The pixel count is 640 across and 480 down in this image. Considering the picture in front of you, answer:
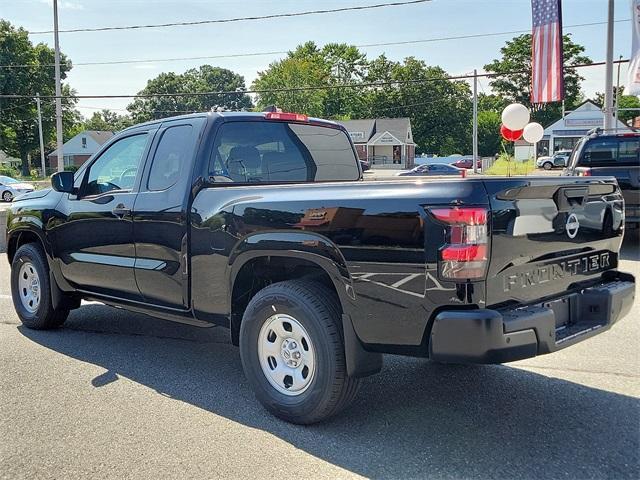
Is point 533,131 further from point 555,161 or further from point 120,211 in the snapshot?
point 555,161

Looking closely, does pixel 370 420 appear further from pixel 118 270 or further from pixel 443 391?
pixel 118 270

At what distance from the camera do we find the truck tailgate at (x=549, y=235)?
307 cm

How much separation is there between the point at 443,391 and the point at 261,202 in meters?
1.85

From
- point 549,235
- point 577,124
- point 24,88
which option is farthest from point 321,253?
A: point 24,88

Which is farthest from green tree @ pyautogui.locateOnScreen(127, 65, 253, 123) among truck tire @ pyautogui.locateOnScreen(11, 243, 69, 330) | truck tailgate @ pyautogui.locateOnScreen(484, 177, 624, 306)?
truck tailgate @ pyautogui.locateOnScreen(484, 177, 624, 306)

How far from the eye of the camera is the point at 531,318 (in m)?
3.08

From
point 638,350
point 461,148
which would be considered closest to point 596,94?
point 461,148

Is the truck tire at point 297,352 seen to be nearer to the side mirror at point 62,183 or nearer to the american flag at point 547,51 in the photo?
the side mirror at point 62,183

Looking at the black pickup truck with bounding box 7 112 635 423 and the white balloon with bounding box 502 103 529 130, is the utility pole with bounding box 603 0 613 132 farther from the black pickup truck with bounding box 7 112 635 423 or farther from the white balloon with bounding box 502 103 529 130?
the black pickup truck with bounding box 7 112 635 423

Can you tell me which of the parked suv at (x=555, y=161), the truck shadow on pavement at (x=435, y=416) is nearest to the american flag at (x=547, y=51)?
the truck shadow on pavement at (x=435, y=416)

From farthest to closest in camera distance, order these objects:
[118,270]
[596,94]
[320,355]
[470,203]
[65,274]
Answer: [596,94]
[65,274]
[118,270]
[320,355]
[470,203]

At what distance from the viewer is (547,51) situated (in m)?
18.3

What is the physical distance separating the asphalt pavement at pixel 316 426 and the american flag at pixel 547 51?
14786 mm

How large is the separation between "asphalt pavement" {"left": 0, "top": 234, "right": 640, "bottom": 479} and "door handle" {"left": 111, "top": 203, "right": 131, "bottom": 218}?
4.04 ft
